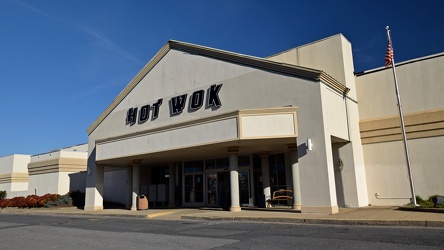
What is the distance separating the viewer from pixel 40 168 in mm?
37000

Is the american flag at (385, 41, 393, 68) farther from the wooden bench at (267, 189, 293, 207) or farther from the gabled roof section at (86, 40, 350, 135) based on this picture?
the wooden bench at (267, 189, 293, 207)

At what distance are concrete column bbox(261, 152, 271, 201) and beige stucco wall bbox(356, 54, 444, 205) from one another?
554 cm

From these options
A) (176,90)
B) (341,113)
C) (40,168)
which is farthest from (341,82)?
(40,168)

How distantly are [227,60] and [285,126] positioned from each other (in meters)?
5.53

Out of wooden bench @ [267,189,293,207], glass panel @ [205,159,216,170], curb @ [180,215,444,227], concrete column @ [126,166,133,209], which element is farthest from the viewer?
concrete column @ [126,166,133,209]

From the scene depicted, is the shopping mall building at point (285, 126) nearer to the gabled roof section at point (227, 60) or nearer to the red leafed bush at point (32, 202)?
the gabled roof section at point (227, 60)

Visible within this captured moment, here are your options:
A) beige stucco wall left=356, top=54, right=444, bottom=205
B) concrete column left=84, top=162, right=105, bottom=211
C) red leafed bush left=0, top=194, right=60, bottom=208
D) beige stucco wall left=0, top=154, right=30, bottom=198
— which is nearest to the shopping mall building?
beige stucco wall left=356, top=54, right=444, bottom=205

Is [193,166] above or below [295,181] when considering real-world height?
above

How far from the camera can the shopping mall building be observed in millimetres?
16828

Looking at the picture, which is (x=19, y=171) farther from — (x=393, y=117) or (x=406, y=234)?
(x=406, y=234)

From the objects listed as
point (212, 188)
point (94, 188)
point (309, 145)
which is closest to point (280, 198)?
point (212, 188)

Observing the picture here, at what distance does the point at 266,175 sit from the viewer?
2170 cm

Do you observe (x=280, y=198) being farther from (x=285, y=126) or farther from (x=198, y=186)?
(x=198, y=186)

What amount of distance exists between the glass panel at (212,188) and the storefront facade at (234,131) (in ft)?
0.21
